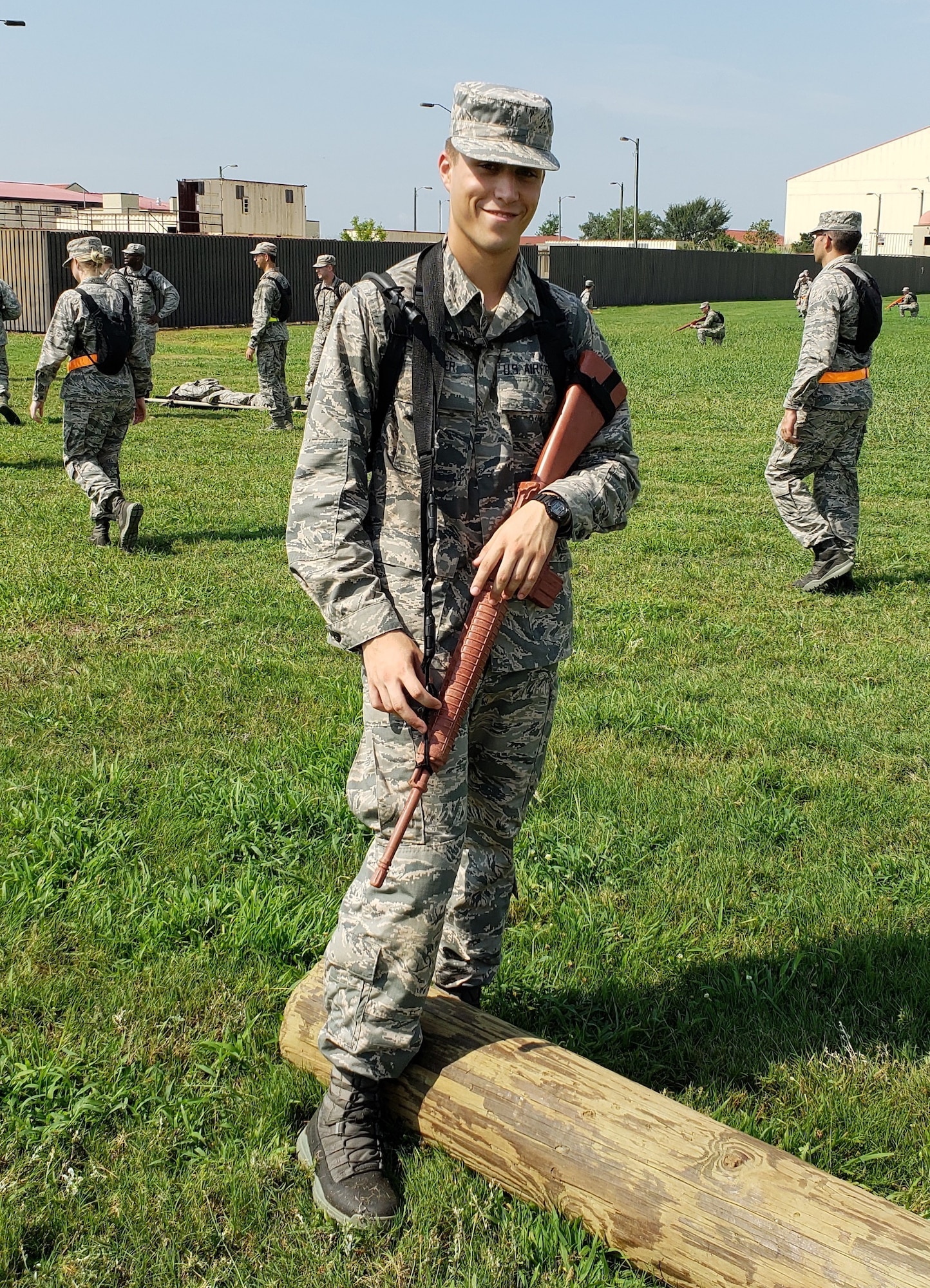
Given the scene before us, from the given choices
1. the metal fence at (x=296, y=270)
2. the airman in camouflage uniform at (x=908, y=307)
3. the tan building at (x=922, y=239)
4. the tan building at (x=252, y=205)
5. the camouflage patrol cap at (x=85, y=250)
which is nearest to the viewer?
the camouflage patrol cap at (x=85, y=250)

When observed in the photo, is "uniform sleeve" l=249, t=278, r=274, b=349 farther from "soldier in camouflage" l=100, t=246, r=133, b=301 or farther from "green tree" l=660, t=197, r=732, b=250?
"green tree" l=660, t=197, r=732, b=250

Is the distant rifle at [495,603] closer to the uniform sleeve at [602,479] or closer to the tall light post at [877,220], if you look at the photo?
the uniform sleeve at [602,479]

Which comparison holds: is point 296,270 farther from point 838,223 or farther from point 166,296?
point 838,223

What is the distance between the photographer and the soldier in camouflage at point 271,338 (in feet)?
50.8

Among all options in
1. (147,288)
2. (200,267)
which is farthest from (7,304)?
(200,267)

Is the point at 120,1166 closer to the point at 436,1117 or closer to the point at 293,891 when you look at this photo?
the point at 436,1117

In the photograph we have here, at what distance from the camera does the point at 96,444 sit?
951 centimetres

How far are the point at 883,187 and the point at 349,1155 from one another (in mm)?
113716

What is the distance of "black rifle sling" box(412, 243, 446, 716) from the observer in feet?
9.14

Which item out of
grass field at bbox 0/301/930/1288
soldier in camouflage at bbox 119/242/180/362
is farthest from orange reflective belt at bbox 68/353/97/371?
soldier in camouflage at bbox 119/242/180/362

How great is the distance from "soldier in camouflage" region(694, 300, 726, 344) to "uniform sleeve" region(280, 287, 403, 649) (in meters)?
29.8

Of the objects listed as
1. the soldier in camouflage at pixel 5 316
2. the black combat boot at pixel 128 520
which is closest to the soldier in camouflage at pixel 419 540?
the black combat boot at pixel 128 520

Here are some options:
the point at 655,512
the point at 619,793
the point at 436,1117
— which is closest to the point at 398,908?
the point at 436,1117

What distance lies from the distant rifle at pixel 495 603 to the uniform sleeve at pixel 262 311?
13149 mm
